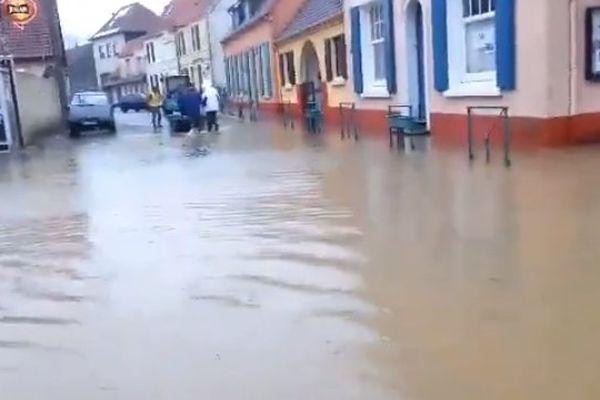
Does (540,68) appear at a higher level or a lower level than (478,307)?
higher

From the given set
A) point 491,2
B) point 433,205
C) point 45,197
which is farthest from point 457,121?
point 45,197

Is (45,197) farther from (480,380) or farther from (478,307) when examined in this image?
(480,380)

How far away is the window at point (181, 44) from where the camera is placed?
190 ft

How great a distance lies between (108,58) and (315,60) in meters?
58.9

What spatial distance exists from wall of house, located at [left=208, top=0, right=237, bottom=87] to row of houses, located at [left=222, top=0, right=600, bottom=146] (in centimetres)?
2460

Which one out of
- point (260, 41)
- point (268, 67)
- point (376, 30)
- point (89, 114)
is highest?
point (260, 41)

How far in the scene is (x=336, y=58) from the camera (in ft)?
74.8

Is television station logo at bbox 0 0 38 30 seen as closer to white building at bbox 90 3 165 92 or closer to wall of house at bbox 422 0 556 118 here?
wall of house at bbox 422 0 556 118

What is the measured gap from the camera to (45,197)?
448 inches

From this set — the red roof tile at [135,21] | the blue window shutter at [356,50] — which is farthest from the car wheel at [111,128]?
the red roof tile at [135,21]

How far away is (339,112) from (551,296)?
16988 mm

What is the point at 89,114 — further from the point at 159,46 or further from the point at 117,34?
the point at 117,34

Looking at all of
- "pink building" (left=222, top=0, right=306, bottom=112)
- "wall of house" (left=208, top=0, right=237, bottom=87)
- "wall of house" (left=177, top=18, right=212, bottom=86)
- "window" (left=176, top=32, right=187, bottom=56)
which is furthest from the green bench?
"window" (left=176, top=32, right=187, bottom=56)

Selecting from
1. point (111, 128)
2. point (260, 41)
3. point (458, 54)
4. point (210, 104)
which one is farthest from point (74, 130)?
point (458, 54)
